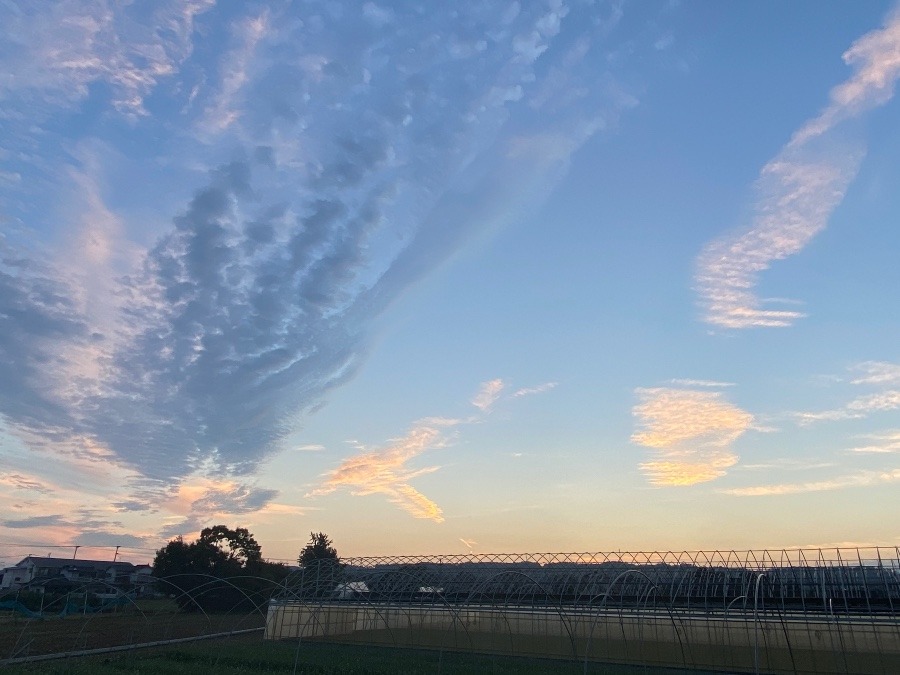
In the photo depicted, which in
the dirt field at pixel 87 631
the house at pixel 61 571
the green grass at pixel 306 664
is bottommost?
the green grass at pixel 306 664

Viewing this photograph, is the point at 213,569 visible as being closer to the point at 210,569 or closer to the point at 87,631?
the point at 210,569

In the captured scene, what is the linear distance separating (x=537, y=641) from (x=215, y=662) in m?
16.7

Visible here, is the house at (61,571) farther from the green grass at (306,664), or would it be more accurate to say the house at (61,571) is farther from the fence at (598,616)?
the green grass at (306,664)

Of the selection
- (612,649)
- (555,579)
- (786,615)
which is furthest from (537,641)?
(786,615)

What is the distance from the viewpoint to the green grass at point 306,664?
28047 mm

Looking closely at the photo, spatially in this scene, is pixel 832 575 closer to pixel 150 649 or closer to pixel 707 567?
pixel 707 567

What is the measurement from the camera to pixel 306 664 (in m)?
30.5

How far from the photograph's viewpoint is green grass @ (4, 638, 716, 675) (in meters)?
28.0

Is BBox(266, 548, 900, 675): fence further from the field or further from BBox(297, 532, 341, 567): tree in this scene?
BBox(297, 532, 341, 567): tree

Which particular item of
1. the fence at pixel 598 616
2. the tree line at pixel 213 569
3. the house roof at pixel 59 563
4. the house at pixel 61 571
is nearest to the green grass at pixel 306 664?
the fence at pixel 598 616

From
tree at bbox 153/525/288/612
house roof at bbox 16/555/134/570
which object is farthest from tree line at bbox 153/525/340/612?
house roof at bbox 16/555/134/570

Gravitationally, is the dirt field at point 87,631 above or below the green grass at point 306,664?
above

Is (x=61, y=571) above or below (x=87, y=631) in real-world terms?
above

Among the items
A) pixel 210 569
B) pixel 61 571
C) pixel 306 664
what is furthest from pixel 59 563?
pixel 306 664
